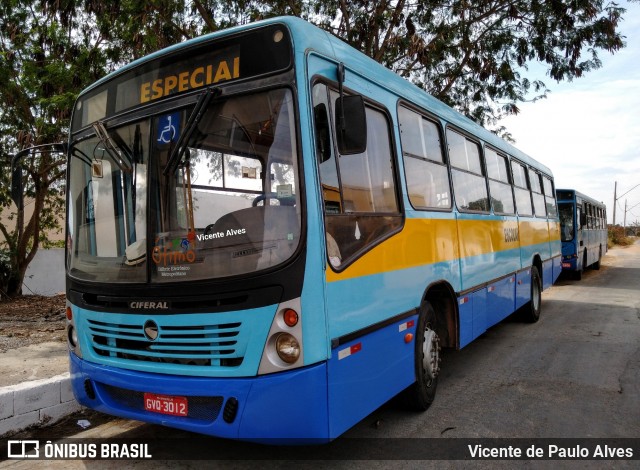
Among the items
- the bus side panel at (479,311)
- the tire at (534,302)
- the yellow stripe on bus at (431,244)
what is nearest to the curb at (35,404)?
the yellow stripe on bus at (431,244)

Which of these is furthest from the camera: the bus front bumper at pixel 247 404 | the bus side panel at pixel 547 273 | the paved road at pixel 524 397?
the bus side panel at pixel 547 273

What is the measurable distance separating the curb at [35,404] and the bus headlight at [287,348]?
2.75 metres

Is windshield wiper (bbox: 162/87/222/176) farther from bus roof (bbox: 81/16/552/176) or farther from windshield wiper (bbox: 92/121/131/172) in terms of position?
windshield wiper (bbox: 92/121/131/172)

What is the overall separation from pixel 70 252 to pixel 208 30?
8012 mm

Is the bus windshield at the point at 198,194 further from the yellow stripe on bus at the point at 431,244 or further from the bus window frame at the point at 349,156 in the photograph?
the yellow stripe on bus at the point at 431,244

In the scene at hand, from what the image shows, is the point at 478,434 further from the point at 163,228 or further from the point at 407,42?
the point at 407,42

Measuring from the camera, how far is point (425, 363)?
4574 millimetres

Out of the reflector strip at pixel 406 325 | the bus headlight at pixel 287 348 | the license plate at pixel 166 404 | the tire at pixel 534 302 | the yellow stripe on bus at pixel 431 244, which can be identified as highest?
the yellow stripe on bus at pixel 431 244

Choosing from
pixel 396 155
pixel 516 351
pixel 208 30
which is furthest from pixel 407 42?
pixel 396 155

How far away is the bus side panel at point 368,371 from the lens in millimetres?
3096

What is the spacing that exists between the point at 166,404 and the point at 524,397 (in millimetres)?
3442

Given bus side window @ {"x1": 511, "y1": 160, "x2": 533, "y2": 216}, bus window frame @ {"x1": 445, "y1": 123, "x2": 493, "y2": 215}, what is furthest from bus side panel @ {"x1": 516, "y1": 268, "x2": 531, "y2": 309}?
bus window frame @ {"x1": 445, "y1": 123, "x2": 493, "y2": 215}

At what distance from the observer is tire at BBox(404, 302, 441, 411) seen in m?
4.36

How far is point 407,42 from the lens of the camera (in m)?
11.1
